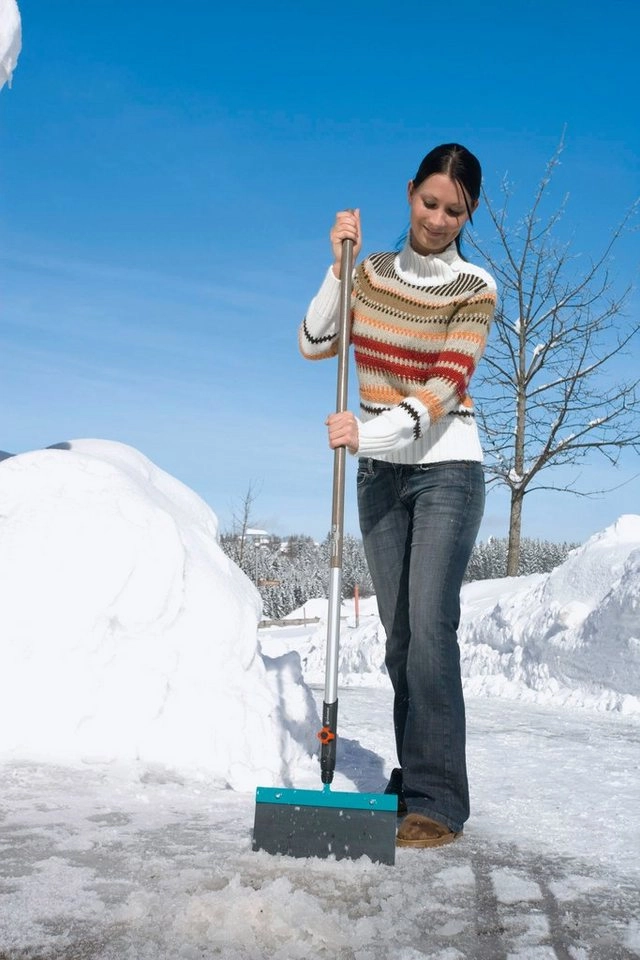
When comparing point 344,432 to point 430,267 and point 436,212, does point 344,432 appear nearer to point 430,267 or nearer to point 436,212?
point 430,267

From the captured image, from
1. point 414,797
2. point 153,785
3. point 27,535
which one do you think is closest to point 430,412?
point 414,797

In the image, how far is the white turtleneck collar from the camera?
290cm

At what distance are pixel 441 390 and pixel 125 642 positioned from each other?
69.7 inches

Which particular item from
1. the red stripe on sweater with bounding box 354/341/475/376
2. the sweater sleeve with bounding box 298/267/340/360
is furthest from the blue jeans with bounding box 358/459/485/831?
the sweater sleeve with bounding box 298/267/340/360

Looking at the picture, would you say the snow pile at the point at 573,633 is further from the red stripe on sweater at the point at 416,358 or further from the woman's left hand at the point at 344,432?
the woman's left hand at the point at 344,432

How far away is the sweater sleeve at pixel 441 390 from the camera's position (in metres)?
2.65

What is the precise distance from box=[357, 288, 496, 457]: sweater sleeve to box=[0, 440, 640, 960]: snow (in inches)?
47.2

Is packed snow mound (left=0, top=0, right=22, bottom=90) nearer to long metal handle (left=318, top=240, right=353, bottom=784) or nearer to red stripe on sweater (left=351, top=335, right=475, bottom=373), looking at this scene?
long metal handle (left=318, top=240, right=353, bottom=784)

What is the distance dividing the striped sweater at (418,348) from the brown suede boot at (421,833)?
1.10 m

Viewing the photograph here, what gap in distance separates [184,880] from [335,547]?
1.17 m

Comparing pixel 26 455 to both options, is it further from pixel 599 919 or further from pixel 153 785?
pixel 599 919

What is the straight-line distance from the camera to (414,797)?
8.63 feet

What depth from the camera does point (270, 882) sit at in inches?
75.9

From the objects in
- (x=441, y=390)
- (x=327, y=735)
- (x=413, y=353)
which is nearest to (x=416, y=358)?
(x=413, y=353)
